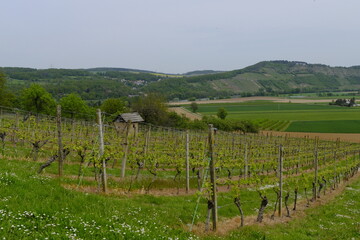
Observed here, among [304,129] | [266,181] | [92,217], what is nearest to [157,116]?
[304,129]

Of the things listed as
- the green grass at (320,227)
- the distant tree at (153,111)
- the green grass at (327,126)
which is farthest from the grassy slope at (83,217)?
the green grass at (327,126)

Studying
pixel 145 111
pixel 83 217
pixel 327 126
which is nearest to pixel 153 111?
pixel 145 111

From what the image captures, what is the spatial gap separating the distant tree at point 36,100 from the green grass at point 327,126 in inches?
2431

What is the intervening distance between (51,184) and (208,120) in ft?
248

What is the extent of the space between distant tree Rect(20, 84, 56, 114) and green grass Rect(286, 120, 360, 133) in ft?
203

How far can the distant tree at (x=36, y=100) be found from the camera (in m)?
59.3

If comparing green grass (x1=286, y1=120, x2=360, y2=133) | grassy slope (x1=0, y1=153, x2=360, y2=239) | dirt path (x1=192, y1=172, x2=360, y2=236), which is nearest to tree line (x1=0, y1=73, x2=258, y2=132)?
green grass (x1=286, y1=120, x2=360, y2=133)

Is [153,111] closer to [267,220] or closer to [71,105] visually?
[71,105]

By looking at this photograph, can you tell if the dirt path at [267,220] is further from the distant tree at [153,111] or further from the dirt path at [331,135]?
the distant tree at [153,111]

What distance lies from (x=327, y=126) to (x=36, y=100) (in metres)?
77.7

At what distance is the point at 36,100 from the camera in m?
60.6

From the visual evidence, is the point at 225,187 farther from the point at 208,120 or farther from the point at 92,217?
the point at 208,120

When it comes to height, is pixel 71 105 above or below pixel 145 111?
above

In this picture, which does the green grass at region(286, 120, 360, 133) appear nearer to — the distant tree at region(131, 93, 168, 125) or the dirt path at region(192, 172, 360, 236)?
the distant tree at region(131, 93, 168, 125)
